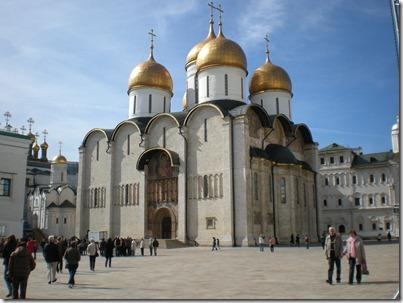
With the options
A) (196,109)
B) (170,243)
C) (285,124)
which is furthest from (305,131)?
(170,243)

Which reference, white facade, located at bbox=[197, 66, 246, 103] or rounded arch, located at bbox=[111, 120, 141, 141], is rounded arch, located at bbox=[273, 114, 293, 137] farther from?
rounded arch, located at bbox=[111, 120, 141, 141]

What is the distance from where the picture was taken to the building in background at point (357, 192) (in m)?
49.1

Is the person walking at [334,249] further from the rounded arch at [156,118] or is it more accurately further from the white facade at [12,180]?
the rounded arch at [156,118]

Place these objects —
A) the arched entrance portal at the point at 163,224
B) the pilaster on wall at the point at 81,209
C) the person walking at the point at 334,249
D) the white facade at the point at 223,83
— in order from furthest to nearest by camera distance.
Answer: the pilaster on wall at the point at 81,209, the white facade at the point at 223,83, the arched entrance portal at the point at 163,224, the person walking at the point at 334,249

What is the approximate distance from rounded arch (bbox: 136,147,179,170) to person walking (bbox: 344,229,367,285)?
23.1 m

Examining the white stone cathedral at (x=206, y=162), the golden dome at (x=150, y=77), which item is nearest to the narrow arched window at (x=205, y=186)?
the white stone cathedral at (x=206, y=162)

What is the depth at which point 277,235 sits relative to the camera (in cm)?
3138

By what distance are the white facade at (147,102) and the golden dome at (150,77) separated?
42 centimetres

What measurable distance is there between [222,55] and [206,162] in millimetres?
8406

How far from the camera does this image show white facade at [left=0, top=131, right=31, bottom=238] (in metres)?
24.1

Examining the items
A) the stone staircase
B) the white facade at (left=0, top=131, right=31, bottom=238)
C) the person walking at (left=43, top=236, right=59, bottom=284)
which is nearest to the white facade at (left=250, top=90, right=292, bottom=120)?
the stone staircase

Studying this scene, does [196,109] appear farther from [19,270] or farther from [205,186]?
[19,270]

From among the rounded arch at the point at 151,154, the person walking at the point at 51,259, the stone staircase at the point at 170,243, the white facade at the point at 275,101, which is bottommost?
the stone staircase at the point at 170,243

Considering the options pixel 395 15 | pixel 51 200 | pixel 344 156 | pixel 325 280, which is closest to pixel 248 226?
pixel 325 280
